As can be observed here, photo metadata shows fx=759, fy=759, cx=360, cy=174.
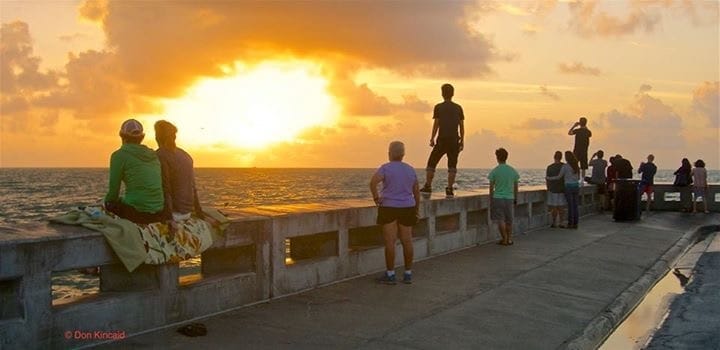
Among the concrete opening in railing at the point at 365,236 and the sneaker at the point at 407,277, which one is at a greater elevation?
the concrete opening in railing at the point at 365,236

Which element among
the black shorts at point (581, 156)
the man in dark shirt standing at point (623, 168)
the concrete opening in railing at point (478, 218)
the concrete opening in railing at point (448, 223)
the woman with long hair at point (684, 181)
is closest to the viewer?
the concrete opening in railing at point (448, 223)

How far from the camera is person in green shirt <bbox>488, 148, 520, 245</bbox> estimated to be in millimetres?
14953

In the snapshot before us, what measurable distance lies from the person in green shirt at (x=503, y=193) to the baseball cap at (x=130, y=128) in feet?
29.0

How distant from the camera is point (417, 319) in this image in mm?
8289

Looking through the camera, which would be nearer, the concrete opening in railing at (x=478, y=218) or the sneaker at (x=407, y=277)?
the sneaker at (x=407, y=277)

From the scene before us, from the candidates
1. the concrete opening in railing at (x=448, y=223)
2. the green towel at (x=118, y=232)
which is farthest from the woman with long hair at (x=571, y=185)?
the green towel at (x=118, y=232)

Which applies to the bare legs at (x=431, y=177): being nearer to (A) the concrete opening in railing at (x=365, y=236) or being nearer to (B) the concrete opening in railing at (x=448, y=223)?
(B) the concrete opening in railing at (x=448, y=223)

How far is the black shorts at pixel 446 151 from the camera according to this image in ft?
46.6

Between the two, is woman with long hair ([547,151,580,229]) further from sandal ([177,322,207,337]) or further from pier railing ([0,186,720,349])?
sandal ([177,322,207,337])

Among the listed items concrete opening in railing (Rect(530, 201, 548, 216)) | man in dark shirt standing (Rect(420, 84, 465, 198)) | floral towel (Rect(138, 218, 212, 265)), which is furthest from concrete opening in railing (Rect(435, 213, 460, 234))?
floral towel (Rect(138, 218, 212, 265))

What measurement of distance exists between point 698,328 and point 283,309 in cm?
500

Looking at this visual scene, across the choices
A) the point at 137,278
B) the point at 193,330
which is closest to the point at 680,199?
the point at 193,330

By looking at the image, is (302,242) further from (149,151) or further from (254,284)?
(149,151)

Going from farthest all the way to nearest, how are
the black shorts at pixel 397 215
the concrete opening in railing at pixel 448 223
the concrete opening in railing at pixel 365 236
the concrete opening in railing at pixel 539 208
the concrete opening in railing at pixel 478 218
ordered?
the concrete opening in railing at pixel 539 208
the concrete opening in railing at pixel 478 218
the concrete opening in railing at pixel 448 223
the concrete opening in railing at pixel 365 236
the black shorts at pixel 397 215
